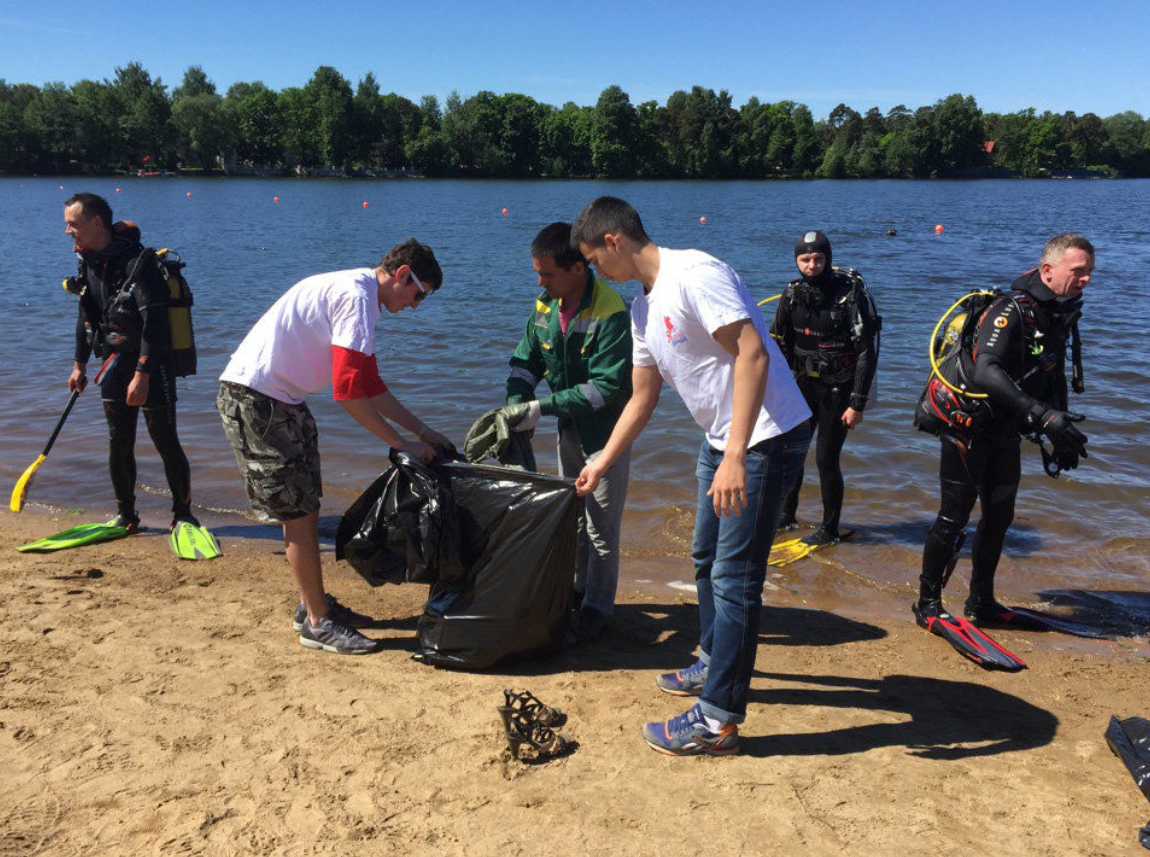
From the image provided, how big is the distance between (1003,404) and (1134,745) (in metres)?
1.52

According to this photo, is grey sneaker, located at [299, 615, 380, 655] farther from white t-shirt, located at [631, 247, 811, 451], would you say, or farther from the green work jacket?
white t-shirt, located at [631, 247, 811, 451]

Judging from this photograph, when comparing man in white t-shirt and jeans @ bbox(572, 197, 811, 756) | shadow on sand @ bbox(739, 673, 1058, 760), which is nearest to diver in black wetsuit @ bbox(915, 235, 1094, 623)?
shadow on sand @ bbox(739, 673, 1058, 760)

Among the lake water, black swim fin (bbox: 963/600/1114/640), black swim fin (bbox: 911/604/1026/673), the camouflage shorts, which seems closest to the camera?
the camouflage shorts

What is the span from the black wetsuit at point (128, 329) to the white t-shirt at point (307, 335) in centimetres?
192

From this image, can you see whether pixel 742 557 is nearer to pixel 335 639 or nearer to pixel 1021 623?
pixel 335 639

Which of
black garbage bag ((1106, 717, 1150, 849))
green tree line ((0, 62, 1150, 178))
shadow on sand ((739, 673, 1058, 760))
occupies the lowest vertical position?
shadow on sand ((739, 673, 1058, 760))

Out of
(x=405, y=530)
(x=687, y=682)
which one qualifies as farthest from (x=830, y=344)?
(x=405, y=530)

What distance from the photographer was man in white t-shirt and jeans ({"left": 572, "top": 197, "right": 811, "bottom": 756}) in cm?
278

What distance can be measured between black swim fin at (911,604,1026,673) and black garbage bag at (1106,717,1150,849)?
651 millimetres

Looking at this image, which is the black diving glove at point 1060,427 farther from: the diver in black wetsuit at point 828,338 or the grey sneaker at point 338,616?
the grey sneaker at point 338,616

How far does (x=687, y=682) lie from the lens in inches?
143

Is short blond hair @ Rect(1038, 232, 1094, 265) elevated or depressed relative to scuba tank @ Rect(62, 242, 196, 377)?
elevated

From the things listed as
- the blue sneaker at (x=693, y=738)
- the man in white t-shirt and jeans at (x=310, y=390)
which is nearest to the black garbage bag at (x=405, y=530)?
the man in white t-shirt and jeans at (x=310, y=390)

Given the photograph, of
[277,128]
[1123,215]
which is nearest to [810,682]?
[1123,215]
